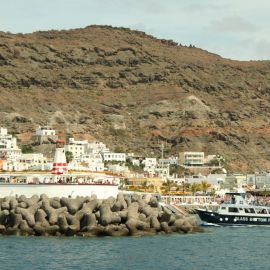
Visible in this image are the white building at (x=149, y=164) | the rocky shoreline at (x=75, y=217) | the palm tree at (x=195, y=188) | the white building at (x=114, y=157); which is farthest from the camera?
the white building at (x=114, y=157)

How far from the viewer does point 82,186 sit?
6838cm

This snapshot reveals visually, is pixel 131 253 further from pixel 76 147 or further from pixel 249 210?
pixel 76 147

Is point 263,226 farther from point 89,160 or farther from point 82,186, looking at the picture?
point 89,160

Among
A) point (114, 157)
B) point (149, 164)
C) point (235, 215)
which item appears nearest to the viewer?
point (235, 215)

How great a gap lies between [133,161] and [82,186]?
409ft

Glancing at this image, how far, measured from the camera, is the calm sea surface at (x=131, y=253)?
51.0 metres

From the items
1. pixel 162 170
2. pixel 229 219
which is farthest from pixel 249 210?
pixel 162 170

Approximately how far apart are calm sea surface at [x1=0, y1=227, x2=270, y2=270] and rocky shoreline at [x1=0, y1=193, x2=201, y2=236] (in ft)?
2.97

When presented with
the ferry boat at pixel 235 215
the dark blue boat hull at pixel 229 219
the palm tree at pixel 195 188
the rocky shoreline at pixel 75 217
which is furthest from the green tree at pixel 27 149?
the rocky shoreline at pixel 75 217

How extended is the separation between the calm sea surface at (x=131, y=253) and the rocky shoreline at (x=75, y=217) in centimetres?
91

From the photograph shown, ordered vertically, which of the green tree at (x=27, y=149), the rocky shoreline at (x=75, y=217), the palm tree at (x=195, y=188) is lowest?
the rocky shoreline at (x=75, y=217)

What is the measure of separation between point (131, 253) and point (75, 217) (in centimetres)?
721

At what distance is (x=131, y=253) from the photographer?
180 feet

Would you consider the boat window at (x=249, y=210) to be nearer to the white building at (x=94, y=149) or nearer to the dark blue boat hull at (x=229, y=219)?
the dark blue boat hull at (x=229, y=219)
